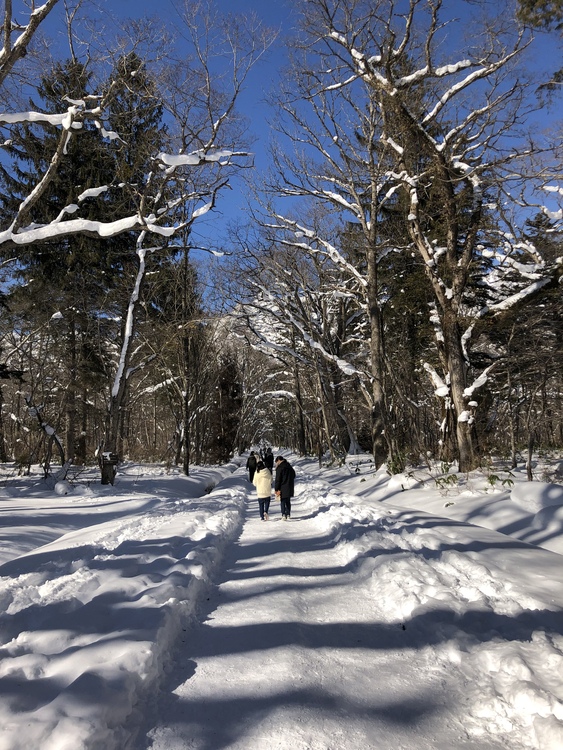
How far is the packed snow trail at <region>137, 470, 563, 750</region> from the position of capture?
279 cm

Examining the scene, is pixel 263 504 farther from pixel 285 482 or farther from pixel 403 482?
pixel 403 482

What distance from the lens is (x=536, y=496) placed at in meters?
8.34

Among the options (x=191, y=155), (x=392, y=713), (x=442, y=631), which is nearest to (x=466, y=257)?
(x=191, y=155)

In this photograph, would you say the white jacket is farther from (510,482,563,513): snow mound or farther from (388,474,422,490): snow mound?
(510,482,563,513): snow mound

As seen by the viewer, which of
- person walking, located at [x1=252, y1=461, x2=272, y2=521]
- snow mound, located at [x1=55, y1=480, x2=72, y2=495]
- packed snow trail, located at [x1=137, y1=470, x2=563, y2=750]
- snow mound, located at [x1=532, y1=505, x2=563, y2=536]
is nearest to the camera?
packed snow trail, located at [x1=137, y1=470, x2=563, y2=750]

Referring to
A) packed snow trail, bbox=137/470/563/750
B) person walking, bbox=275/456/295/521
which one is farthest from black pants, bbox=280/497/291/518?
packed snow trail, bbox=137/470/563/750

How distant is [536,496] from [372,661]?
6060 mm

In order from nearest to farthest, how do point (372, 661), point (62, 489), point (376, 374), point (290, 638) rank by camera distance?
point (372, 661)
point (290, 638)
point (62, 489)
point (376, 374)

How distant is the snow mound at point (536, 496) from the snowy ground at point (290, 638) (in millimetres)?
39

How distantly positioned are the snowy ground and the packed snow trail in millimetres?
15

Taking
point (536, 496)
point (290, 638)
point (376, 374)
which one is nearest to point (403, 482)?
point (376, 374)

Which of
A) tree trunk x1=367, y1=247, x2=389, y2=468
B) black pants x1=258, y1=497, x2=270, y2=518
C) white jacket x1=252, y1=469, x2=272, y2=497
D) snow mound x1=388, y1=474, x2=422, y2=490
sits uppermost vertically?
tree trunk x1=367, y1=247, x2=389, y2=468

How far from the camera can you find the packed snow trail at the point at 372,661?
2.79 meters

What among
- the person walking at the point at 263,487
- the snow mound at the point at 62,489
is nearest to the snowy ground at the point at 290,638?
the person walking at the point at 263,487
